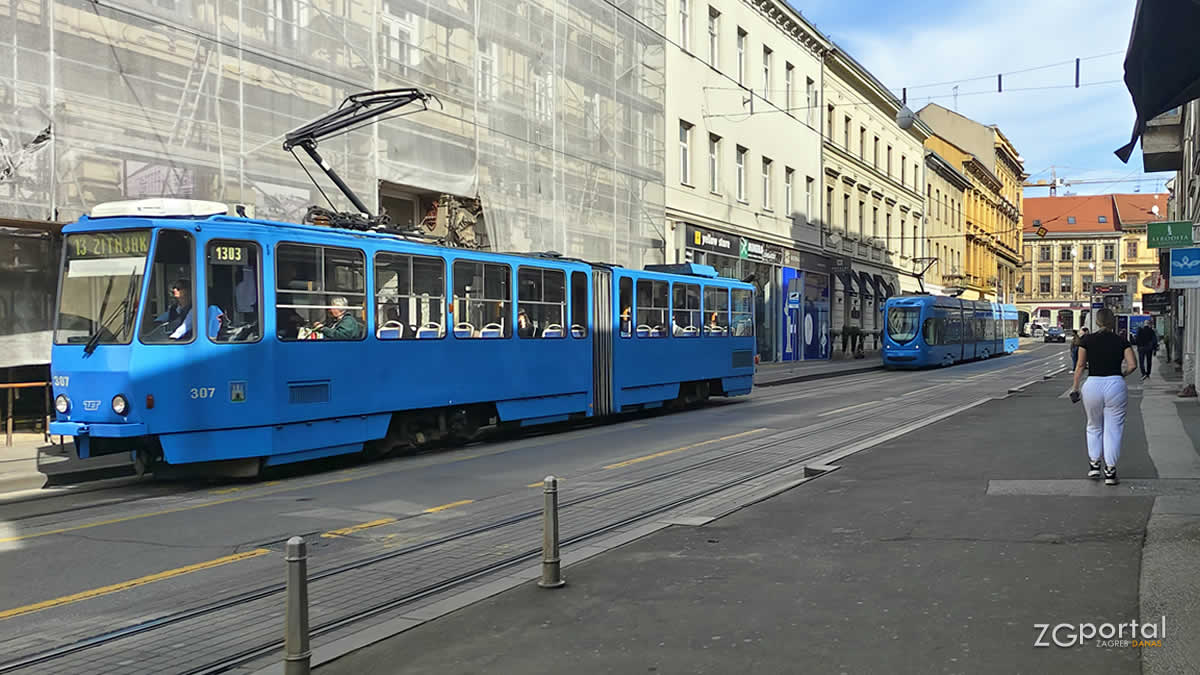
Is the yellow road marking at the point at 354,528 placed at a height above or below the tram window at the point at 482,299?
below

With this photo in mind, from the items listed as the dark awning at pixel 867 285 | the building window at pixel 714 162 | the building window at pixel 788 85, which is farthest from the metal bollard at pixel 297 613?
the dark awning at pixel 867 285

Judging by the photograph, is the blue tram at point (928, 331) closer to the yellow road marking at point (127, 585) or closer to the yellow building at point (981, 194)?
the yellow building at point (981, 194)

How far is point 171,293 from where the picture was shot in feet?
35.6

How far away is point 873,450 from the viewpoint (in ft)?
43.9

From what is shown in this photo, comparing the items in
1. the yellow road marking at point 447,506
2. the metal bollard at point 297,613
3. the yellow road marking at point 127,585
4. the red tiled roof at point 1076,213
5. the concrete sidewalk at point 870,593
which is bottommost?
the yellow road marking at point 447,506

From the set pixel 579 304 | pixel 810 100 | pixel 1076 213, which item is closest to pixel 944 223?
pixel 810 100

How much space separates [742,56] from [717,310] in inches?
835

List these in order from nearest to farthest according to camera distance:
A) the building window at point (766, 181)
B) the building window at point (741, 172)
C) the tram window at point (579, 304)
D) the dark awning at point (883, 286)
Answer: the tram window at point (579, 304), the building window at point (741, 172), the building window at point (766, 181), the dark awning at point (883, 286)

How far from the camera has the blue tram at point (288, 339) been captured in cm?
1070

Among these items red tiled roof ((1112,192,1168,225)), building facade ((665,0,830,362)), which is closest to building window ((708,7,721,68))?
building facade ((665,0,830,362))

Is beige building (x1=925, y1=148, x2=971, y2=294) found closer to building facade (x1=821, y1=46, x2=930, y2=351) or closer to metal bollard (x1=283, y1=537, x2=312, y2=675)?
building facade (x1=821, y1=46, x2=930, y2=351)

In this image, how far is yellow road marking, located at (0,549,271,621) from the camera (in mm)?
6281

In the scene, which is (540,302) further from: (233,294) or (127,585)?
(127,585)

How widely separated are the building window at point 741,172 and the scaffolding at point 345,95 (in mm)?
7344
